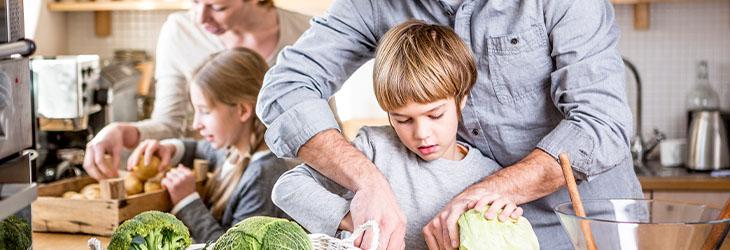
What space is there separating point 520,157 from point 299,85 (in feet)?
1.45

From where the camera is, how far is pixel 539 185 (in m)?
1.88

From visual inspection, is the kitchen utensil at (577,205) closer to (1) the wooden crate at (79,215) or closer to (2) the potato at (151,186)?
(1) the wooden crate at (79,215)

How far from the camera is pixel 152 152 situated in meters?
3.31

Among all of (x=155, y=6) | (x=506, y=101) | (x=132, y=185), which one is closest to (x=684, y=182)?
(x=132, y=185)

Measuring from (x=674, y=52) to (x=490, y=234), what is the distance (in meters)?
3.12

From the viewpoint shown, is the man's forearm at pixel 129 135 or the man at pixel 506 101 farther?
the man's forearm at pixel 129 135

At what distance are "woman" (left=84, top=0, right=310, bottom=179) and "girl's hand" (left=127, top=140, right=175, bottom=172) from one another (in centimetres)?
15

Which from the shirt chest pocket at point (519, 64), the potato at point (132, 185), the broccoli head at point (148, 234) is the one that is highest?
the shirt chest pocket at point (519, 64)

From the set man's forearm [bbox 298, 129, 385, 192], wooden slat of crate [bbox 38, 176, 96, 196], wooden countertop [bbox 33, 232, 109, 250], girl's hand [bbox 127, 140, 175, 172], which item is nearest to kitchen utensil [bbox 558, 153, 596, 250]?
man's forearm [bbox 298, 129, 385, 192]

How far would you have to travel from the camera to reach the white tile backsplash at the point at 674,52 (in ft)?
14.8

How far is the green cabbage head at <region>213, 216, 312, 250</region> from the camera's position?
143 centimetres

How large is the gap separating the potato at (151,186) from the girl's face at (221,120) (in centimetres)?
24

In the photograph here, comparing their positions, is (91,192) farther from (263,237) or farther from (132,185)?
(263,237)

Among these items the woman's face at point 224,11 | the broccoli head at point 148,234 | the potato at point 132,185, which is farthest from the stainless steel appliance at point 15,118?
the woman's face at point 224,11
